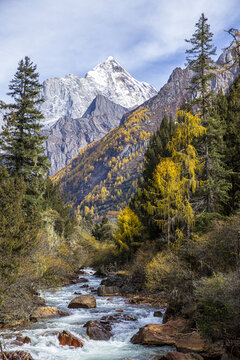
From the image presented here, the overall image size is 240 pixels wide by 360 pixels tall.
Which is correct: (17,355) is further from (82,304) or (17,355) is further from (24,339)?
(82,304)

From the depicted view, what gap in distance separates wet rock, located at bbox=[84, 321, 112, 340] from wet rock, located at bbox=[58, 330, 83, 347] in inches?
34.7

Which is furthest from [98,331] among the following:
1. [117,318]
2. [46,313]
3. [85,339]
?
[46,313]

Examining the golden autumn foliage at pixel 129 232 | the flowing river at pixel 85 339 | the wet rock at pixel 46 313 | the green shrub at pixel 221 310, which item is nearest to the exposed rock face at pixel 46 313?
the wet rock at pixel 46 313

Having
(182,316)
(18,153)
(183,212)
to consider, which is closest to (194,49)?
(183,212)

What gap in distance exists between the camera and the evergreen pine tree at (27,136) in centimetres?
1932

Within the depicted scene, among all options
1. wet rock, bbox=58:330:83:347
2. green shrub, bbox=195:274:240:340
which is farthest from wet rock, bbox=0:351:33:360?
green shrub, bbox=195:274:240:340

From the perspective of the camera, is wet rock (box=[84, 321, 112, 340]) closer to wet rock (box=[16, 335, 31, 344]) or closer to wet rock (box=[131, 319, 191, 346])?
wet rock (box=[131, 319, 191, 346])

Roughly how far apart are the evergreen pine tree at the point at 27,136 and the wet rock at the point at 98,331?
9.81 meters

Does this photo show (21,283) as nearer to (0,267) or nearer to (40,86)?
(0,267)

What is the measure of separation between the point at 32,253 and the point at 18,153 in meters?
7.47

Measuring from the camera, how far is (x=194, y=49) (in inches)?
741

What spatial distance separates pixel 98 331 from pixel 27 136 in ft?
45.3

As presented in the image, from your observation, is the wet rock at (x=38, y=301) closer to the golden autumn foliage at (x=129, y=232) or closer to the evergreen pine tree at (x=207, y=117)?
the evergreen pine tree at (x=207, y=117)

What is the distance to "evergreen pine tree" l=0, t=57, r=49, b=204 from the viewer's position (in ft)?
63.4
